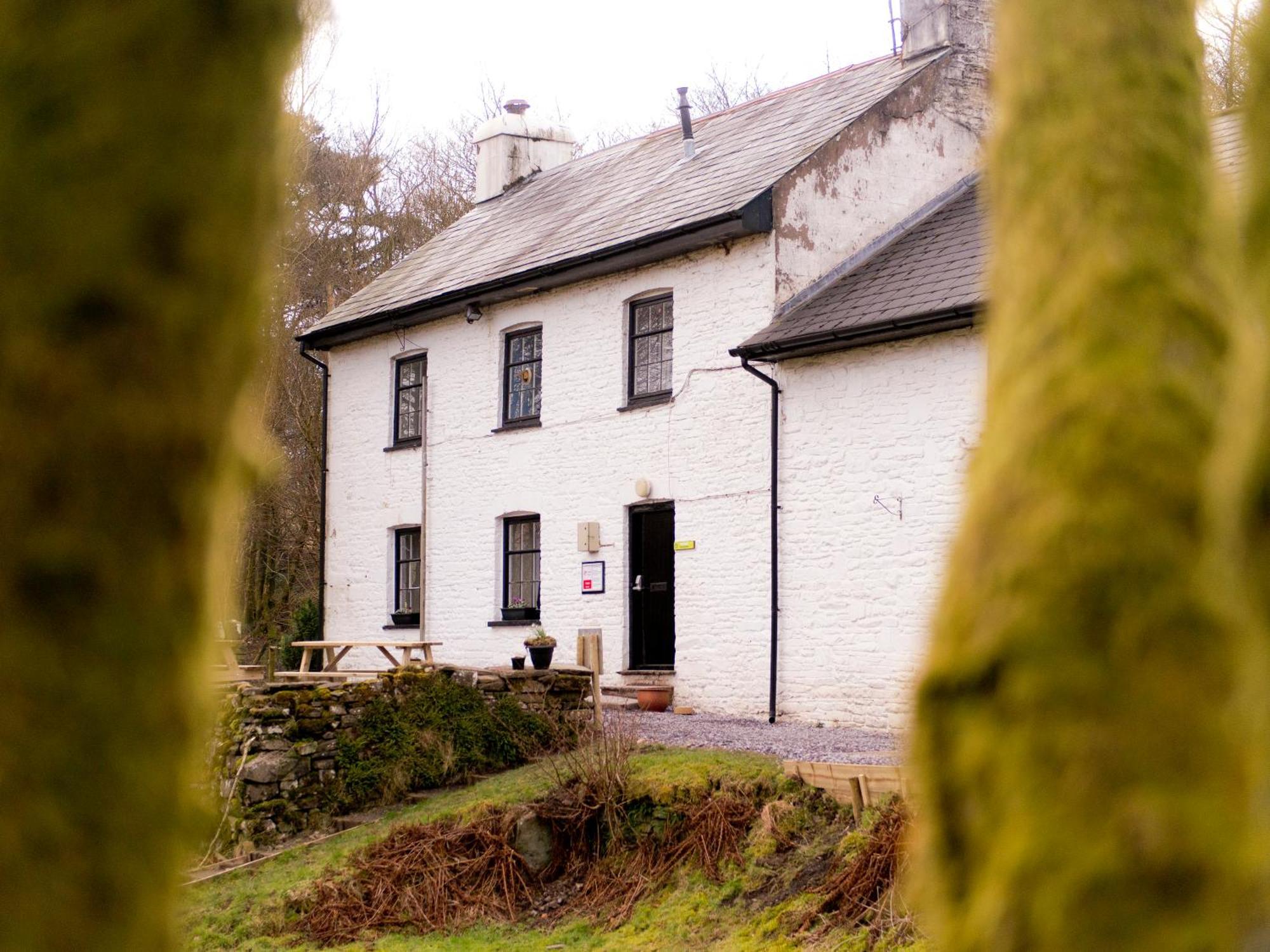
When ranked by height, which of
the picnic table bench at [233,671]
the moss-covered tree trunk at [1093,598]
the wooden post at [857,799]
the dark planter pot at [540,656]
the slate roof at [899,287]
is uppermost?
the slate roof at [899,287]

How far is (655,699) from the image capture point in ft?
53.2

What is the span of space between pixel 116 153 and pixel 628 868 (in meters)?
9.27

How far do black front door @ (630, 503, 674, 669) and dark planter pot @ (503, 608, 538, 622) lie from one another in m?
1.87

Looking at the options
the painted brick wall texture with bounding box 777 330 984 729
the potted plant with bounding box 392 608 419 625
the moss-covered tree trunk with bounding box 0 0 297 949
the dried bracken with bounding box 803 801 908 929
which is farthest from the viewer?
the potted plant with bounding box 392 608 419 625

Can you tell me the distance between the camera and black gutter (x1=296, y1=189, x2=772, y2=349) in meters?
15.8

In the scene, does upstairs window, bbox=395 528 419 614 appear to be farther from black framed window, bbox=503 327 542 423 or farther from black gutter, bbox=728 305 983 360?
black gutter, bbox=728 305 983 360

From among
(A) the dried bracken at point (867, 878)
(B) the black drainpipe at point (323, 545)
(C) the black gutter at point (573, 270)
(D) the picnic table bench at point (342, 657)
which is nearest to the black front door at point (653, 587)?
(D) the picnic table bench at point (342, 657)

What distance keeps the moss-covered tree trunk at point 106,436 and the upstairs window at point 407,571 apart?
2014 centimetres

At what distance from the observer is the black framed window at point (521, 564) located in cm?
1888

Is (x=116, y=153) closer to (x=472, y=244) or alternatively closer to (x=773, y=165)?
(x=773, y=165)

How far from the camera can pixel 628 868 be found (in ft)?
31.6

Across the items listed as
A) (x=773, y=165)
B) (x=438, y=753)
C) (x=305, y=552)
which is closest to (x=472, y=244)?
(x=773, y=165)

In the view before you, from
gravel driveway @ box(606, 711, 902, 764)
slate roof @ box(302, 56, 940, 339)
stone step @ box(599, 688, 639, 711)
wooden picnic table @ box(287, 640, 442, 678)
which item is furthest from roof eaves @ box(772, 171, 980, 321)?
wooden picnic table @ box(287, 640, 442, 678)

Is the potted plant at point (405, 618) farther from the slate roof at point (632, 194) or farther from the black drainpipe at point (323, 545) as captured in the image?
the slate roof at point (632, 194)
